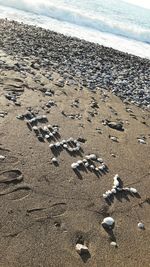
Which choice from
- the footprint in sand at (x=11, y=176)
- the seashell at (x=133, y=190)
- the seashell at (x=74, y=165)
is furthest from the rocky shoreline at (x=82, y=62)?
the footprint in sand at (x=11, y=176)

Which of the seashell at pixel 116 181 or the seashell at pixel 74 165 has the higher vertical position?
the seashell at pixel 74 165

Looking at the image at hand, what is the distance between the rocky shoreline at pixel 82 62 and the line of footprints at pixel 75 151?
10.2ft

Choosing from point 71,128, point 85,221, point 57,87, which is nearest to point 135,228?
point 85,221

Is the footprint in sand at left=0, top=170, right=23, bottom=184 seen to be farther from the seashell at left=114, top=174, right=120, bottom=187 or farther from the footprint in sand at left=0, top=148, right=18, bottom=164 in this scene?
the seashell at left=114, top=174, right=120, bottom=187

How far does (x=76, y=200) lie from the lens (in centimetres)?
578

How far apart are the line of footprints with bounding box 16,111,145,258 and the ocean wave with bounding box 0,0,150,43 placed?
69.4 feet

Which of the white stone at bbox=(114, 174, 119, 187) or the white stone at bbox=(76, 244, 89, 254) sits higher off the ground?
the white stone at bbox=(114, 174, 119, 187)

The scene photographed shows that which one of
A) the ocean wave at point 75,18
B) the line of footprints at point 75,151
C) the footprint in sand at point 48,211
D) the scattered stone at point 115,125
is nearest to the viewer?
the footprint in sand at point 48,211

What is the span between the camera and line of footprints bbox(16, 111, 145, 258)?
604 cm

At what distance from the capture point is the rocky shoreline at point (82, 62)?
11548 mm

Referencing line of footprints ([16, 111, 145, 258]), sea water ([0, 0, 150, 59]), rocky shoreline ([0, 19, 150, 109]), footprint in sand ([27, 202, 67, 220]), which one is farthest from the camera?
sea water ([0, 0, 150, 59])

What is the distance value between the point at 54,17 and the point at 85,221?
24.3 m

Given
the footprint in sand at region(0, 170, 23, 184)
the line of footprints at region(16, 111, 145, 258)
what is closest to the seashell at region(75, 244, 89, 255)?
the line of footprints at region(16, 111, 145, 258)

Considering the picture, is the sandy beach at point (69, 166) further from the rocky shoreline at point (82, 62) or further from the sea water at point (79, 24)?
the sea water at point (79, 24)
